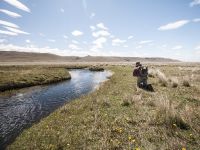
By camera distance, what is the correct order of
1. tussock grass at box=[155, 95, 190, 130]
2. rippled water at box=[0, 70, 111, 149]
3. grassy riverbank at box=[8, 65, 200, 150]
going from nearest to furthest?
grassy riverbank at box=[8, 65, 200, 150], tussock grass at box=[155, 95, 190, 130], rippled water at box=[0, 70, 111, 149]

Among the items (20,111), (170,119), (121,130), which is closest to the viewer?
(121,130)

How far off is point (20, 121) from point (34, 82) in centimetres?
1698

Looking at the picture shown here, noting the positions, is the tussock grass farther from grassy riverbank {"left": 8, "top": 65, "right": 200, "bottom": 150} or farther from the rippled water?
the rippled water

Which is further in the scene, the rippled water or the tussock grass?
the rippled water

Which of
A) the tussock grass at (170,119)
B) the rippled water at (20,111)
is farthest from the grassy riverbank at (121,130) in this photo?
Answer: the rippled water at (20,111)

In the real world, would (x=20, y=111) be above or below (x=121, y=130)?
below

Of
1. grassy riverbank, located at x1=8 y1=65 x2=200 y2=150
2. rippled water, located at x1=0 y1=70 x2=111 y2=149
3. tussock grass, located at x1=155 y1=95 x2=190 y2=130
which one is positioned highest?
tussock grass, located at x1=155 y1=95 x2=190 y2=130

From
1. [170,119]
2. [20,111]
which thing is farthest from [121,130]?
[20,111]

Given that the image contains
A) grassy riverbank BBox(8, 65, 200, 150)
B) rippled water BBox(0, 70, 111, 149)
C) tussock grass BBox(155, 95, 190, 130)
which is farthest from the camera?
rippled water BBox(0, 70, 111, 149)

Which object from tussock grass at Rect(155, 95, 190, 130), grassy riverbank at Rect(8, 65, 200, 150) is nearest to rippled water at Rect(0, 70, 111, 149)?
grassy riverbank at Rect(8, 65, 200, 150)

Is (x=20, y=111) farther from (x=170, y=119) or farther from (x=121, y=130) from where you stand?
(x=170, y=119)

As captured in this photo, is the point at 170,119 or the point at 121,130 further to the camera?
the point at 170,119

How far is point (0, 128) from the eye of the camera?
433 inches

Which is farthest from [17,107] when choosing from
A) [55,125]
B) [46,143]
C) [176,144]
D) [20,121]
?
[176,144]
